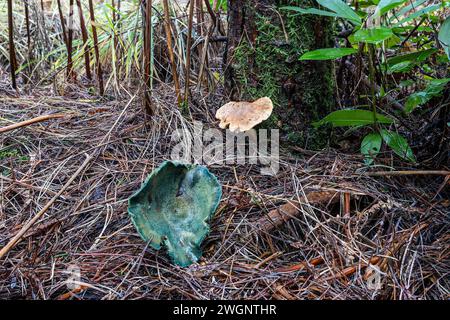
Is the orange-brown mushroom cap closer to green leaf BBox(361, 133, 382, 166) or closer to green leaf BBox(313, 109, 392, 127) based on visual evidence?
green leaf BBox(313, 109, 392, 127)

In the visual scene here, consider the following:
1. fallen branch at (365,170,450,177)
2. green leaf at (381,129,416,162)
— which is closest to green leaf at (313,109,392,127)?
green leaf at (381,129,416,162)

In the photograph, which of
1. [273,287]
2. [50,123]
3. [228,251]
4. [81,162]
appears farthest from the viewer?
[50,123]

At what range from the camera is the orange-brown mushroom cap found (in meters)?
1.51

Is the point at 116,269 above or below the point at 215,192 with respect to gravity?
below

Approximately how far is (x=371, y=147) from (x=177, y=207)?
75cm

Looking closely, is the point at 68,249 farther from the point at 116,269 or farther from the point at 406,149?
the point at 406,149

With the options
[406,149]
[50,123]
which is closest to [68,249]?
[50,123]

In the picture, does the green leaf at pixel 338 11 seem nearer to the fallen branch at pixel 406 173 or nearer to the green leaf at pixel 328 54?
the green leaf at pixel 328 54

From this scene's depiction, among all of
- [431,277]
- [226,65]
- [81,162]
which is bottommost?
[431,277]

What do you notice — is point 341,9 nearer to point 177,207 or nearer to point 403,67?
point 403,67

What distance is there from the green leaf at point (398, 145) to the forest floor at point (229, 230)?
0.29 feet

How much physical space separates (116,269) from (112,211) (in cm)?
26

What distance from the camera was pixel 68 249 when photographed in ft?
4.32

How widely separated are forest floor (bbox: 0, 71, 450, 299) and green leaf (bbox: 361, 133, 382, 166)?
0.04 metres
